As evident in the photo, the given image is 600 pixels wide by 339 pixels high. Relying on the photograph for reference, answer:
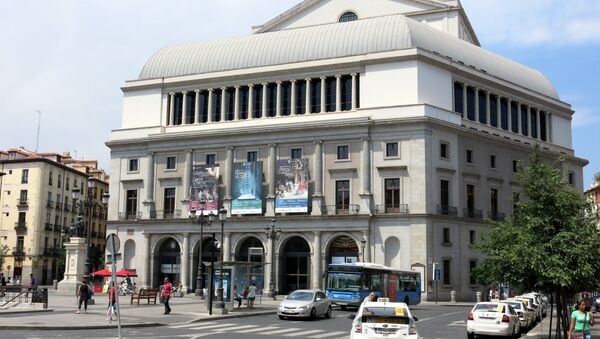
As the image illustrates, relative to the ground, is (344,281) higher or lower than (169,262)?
lower

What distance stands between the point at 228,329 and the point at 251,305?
13026mm

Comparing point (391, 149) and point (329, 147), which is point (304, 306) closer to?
point (391, 149)

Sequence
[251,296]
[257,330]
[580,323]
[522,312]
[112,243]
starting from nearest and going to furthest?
[580,323] → [112,243] → [257,330] → [522,312] → [251,296]

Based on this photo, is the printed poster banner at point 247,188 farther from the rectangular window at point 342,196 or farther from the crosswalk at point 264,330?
the crosswalk at point 264,330

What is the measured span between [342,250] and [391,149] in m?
9.89

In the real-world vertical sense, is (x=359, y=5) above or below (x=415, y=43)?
above

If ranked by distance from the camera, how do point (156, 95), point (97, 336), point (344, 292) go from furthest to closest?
1. point (156, 95)
2. point (344, 292)
3. point (97, 336)

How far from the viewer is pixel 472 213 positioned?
65.2 m

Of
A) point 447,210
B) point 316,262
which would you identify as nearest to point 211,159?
point 316,262

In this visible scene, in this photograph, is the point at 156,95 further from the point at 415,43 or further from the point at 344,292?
the point at 344,292

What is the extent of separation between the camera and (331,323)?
1314 inches

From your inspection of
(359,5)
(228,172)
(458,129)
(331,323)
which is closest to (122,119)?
(228,172)

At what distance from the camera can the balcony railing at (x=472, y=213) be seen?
64556mm

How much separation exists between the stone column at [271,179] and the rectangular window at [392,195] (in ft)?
34.6
